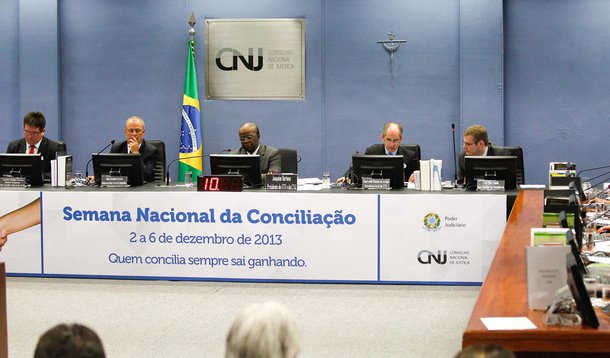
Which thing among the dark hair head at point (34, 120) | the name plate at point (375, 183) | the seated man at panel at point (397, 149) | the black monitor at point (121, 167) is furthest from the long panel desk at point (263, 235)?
the dark hair head at point (34, 120)

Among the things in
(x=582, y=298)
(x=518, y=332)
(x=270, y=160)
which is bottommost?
(x=518, y=332)

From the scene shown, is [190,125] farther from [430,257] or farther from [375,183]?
[430,257]

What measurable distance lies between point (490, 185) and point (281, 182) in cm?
174

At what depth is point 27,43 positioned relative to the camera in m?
11.0

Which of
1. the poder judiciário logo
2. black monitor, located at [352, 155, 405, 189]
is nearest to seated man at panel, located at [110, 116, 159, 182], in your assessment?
black monitor, located at [352, 155, 405, 189]

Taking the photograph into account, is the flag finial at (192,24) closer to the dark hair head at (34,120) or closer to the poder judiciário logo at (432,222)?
the dark hair head at (34,120)

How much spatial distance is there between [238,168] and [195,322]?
2051 mm

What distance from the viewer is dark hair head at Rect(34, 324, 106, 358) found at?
2.04 meters

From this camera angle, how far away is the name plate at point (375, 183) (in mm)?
7469

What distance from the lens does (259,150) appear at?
29.2 feet

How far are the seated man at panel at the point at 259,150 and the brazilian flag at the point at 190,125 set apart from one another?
1679 mm

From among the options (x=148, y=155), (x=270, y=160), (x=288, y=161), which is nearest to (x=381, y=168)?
(x=288, y=161)

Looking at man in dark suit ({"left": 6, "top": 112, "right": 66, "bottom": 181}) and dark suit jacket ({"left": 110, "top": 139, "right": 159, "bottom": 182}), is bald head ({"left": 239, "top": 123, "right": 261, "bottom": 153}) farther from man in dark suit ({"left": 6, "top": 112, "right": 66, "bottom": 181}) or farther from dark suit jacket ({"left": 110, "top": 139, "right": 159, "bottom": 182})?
man in dark suit ({"left": 6, "top": 112, "right": 66, "bottom": 181})

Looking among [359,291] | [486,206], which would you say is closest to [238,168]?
[359,291]
